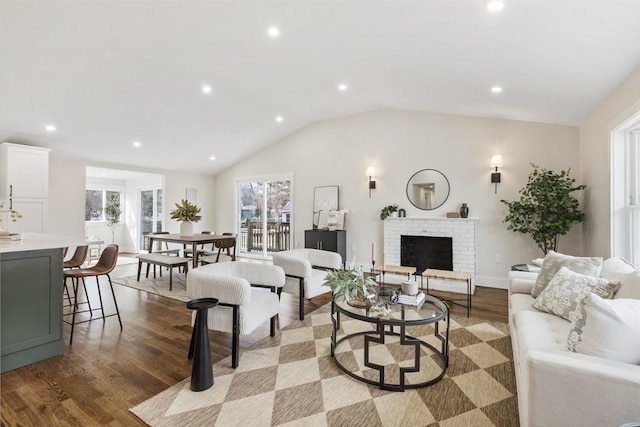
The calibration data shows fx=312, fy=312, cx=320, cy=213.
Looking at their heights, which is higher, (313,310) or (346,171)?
(346,171)

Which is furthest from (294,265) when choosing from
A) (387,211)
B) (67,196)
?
(67,196)

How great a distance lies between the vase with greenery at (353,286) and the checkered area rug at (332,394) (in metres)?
0.47

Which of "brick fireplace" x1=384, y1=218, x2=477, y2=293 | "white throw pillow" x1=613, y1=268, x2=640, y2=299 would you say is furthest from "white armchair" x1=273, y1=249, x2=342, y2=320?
"white throw pillow" x1=613, y1=268, x2=640, y2=299

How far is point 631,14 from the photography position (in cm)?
206

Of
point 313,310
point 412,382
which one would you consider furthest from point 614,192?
point 313,310

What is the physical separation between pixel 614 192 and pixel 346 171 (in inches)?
163

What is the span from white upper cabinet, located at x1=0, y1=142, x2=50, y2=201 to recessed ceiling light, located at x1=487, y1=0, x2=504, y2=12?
6.91 meters

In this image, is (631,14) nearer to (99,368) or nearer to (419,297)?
(419,297)

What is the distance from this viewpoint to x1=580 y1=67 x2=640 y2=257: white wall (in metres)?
2.85

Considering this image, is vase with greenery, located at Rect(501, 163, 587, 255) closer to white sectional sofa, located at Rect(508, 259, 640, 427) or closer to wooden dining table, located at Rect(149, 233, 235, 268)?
white sectional sofa, located at Rect(508, 259, 640, 427)

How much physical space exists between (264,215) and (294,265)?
4.78 meters

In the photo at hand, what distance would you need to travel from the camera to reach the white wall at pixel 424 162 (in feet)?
15.5

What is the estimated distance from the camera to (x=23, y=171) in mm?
5305

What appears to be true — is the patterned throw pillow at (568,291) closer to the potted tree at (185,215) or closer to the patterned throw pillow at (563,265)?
the patterned throw pillow at (563,265)
